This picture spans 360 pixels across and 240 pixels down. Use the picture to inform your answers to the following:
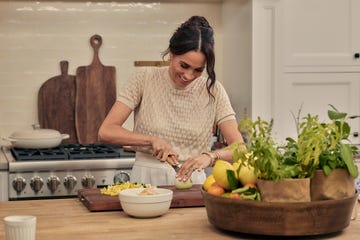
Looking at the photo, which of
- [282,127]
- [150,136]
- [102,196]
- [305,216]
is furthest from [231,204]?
[282,127]

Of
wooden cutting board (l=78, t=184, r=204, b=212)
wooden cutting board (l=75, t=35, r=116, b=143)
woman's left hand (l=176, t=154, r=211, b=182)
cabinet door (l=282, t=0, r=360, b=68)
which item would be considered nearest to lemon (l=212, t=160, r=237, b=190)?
wooden cutting board (l=78, t=184, r=204, b=212)

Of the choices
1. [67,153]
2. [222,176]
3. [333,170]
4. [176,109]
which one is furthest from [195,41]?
[67,153]

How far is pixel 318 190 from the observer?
2209 mm

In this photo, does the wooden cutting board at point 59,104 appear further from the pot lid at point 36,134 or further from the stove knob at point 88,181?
the stove knob at point 88,181

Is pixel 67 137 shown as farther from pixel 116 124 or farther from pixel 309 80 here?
pixel 309 80

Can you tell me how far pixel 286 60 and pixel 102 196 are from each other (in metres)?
2.07

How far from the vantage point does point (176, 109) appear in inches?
134

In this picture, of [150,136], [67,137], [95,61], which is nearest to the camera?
[150,136]

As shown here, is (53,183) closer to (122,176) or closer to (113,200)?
(122,176)

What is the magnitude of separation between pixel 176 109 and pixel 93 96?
1.43 m

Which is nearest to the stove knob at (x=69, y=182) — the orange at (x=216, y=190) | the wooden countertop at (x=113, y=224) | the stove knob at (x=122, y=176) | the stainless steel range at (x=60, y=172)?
the stainless steel range at (x=60, y=172)

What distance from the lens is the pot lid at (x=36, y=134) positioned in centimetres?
429

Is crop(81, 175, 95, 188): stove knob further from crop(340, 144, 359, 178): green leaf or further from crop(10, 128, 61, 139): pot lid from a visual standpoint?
crop(340, 144, 359, 178): green leaf

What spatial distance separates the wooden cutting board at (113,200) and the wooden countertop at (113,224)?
0.02 meters
